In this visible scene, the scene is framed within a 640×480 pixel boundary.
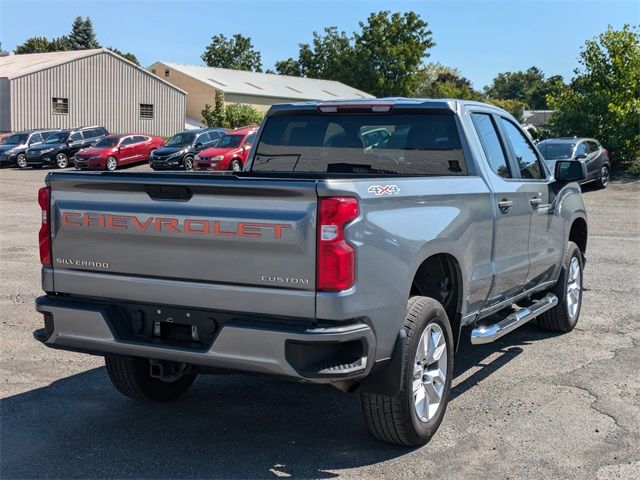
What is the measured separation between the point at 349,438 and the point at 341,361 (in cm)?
101

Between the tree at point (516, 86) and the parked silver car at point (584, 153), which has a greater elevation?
the tree at point (516, 86)

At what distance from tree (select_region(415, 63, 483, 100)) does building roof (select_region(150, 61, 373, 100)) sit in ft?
52.8

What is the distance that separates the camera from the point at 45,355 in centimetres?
682

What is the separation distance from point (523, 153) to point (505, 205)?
1.07 meters

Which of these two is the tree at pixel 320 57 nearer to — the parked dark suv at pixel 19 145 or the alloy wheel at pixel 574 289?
the parked dark suv at pixel 19 145

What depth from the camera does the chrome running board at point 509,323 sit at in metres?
5.62

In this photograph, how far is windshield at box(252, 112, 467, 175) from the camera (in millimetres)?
5840

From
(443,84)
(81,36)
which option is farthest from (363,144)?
(81,36)

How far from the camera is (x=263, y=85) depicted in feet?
198

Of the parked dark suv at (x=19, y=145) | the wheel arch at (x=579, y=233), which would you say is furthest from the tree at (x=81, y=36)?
the wheel arch at (x=579, y=233)

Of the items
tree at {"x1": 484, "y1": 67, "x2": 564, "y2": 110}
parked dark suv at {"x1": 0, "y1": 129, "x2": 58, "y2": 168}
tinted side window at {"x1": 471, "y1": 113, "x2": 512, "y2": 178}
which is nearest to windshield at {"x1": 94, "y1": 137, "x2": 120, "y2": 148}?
parked dark suv at {"x1": 0, "y1": 129, "x2": 58, "y2": 168}

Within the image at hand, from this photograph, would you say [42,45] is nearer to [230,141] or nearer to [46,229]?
[230,141]

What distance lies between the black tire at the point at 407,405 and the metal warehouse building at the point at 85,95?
141 feet

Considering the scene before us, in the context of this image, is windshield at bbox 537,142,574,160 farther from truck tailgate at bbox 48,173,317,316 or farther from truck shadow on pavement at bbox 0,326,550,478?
truck tailgate at bbox 48,173,317,316
